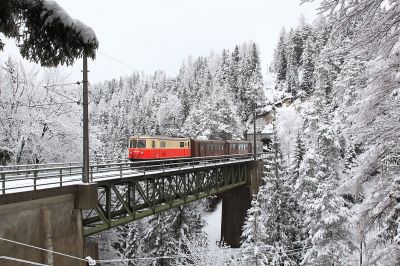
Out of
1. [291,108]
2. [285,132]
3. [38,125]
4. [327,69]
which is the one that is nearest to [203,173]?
[38,125]

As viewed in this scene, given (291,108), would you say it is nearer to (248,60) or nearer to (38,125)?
(248,60)

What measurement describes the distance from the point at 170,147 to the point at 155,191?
401 inches

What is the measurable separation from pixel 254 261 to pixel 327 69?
5489cm

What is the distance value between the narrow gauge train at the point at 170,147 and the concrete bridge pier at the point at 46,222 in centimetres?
1519

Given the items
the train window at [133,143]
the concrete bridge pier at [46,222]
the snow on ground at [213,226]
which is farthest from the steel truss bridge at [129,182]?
the snow on ground at [213,226]

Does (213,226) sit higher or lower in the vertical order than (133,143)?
lower

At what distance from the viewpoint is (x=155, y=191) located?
78.2 ft

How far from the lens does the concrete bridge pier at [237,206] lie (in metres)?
37.9

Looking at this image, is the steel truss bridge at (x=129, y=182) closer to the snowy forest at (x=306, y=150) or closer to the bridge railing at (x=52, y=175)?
the bridge railing at (x=52, y=175)

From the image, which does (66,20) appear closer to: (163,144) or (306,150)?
(163,144)

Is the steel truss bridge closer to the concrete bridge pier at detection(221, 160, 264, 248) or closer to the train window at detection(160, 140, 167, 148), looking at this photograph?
the concrete bridge pier at detection(221, 160, 264, 248)

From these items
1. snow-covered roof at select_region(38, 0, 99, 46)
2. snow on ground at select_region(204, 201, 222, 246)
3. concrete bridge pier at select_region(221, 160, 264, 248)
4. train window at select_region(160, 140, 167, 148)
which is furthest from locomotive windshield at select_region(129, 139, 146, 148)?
snow-covered roof at select_region(38, 0, 99, 46)

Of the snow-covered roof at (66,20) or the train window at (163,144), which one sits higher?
the snow-covered roof at (66,20)

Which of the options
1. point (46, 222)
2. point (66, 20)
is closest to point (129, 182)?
point (46, 222)
